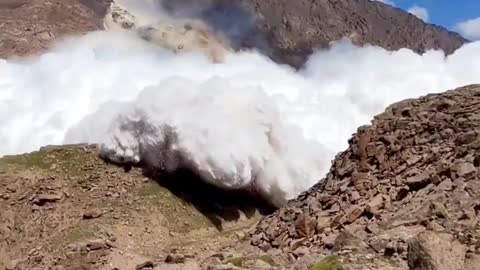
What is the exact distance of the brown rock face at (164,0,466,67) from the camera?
95.1 m

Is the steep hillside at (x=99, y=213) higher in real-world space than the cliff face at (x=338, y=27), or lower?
lower

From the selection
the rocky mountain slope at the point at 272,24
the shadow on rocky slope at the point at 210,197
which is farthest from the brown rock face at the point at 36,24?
the shadow on rocky slope at the point at 210,197

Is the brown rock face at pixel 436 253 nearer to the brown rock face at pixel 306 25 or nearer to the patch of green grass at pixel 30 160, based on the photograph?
the patch of green grass at pixel 30 160

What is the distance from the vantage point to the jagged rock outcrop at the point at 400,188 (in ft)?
58.7

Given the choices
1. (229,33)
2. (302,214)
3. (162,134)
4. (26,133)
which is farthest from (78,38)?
(302,214)

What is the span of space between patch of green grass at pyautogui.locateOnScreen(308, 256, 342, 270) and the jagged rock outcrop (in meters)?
0.92

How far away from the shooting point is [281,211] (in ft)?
82.9

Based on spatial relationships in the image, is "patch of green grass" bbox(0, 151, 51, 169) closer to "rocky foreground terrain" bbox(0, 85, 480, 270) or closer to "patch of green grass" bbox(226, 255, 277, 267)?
"rocky foreground terrain" bbox(0, 85, 480, 270)

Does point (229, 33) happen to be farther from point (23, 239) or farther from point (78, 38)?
point (23, 239)

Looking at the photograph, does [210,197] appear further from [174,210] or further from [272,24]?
[272,24]

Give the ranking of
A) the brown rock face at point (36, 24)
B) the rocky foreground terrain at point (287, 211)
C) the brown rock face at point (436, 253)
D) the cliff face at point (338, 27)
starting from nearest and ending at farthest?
1. the brown rock face at point (436, 253)
2. the rocky foreground terrain at point (287, 211)
3. the brown rock face at point (36, 24)
4. the cliff face at point (338, 27)

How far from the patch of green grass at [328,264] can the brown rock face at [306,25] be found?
7530 centimetres

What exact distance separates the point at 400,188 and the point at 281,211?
5183mm

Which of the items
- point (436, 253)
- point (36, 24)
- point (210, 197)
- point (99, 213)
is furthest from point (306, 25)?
point (436, 253)
